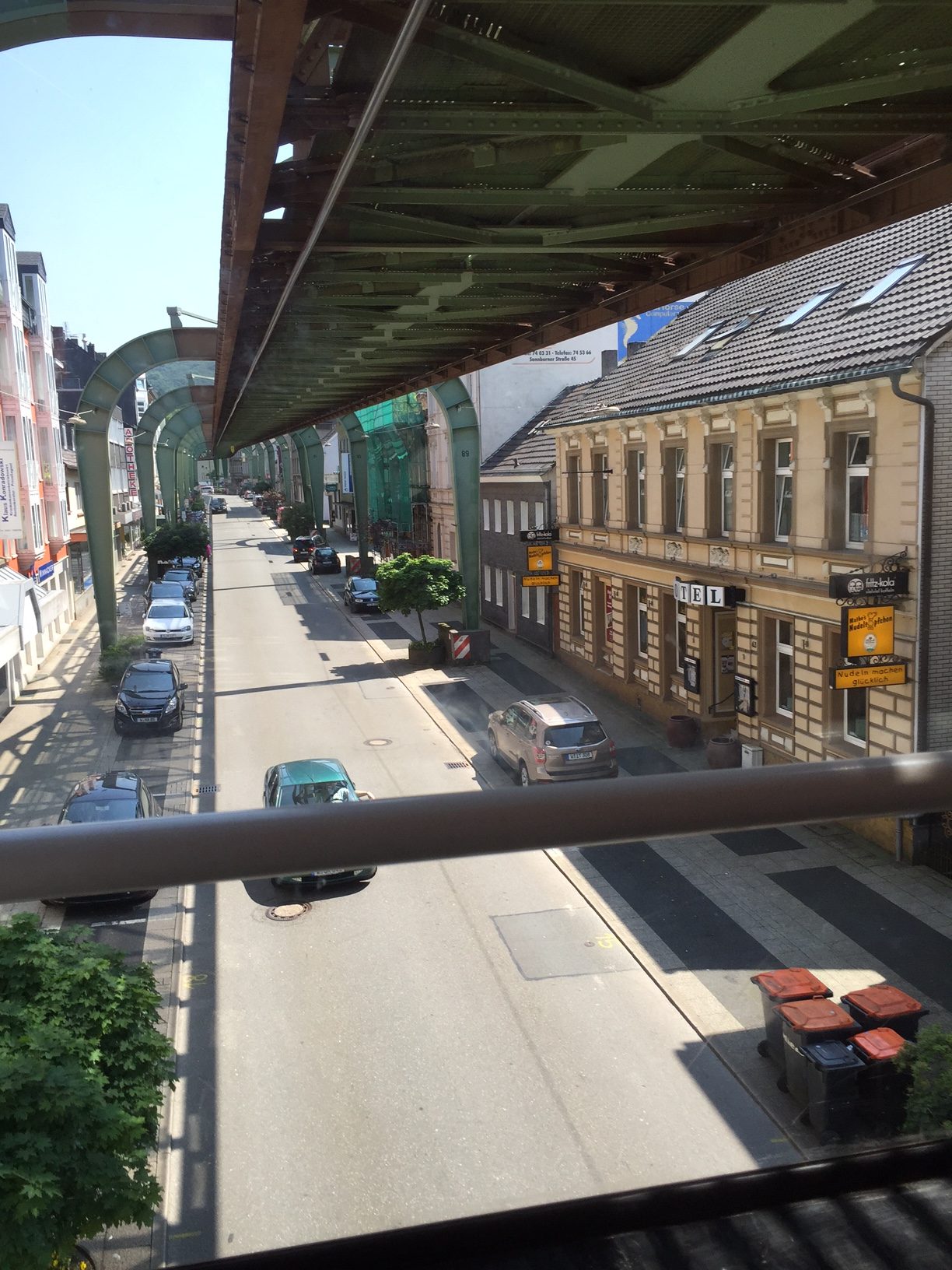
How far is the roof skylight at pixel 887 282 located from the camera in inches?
154

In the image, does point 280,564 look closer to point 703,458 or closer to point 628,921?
point 703,458

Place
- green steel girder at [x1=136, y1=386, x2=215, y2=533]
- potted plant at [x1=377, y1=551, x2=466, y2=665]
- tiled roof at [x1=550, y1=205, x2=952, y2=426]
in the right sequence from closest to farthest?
tiled roof at [x1=550, y1=205, x2=952, y2=426]
potted plant at [x1=377, y1=551, x2=466, y2=665]
green steel girder at [x1=136, y1=386, x2=215, y2=533]

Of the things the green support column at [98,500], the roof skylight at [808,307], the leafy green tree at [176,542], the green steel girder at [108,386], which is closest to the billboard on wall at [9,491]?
the green support column at [98,500]

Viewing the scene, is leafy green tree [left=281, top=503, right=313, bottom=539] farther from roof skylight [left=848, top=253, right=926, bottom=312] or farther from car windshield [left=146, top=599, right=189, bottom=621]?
roof skylight [left=848, top=253, right=926, bottom=312]

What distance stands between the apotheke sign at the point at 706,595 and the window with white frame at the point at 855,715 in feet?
1.42

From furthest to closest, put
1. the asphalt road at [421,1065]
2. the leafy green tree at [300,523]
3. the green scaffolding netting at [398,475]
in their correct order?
the leafy green tree at [300,523]
the green scaffolding netting at [398,475]
the asphalt road at [421,1065]

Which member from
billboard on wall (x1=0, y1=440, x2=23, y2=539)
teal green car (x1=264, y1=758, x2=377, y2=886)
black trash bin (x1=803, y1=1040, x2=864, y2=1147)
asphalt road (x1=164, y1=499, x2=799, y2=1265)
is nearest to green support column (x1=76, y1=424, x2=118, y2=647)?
billboard on wall (x1=0, y1=440, x2=23, y2=539)

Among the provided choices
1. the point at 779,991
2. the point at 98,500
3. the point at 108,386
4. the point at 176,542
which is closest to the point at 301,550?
the point at 176,542

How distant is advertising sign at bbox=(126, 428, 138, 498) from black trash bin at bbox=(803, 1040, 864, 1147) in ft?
28.7

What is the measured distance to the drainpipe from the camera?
1926 mm

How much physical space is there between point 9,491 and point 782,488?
5.31 metres

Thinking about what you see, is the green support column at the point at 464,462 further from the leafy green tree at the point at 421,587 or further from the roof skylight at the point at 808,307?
the roof skylight at the point at 808,307

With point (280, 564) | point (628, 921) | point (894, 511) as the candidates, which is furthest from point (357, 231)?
point (280, 564)

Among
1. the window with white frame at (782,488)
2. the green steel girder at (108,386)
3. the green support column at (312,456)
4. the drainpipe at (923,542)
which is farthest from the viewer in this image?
the green support column at (312,456)
